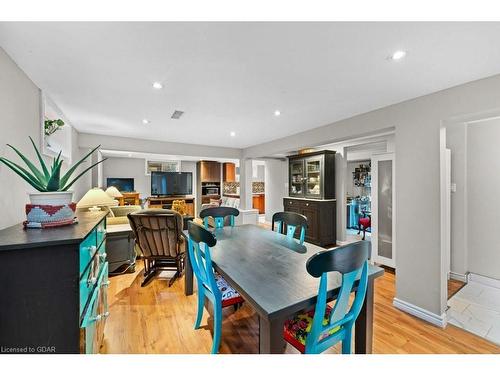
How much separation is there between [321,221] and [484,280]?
2296 millimetres

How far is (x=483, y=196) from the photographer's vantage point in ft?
9.02

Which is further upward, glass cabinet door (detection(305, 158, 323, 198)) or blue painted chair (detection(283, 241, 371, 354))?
glass cabinet door (detection(305, 158, 323, 198))

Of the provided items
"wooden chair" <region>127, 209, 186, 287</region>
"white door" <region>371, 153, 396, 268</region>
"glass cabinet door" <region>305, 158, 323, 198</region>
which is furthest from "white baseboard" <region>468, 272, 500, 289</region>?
"wooden chair" <region>127, 209, 186, 287</region>

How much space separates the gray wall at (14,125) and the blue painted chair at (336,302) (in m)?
1.88

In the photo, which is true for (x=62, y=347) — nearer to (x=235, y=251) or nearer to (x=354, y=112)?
(x=235, y=251)

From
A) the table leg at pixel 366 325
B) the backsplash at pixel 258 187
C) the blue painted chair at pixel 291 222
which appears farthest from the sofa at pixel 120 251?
the backsplash at pixel 258 187

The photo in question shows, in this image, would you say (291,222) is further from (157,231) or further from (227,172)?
(227,172)

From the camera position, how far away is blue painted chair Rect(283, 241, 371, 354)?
100 centimetres

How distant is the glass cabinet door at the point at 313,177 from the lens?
4.47 metres

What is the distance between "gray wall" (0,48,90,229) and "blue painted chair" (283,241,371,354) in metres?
1.88

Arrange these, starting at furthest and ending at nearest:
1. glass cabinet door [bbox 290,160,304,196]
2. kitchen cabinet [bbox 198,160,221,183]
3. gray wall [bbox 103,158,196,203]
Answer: kitchen cabinet [bbox 198,160,221,183] → gray wall [bbox 103,158,196,203] → glass cabinet door [bbox 290,160,304,196]

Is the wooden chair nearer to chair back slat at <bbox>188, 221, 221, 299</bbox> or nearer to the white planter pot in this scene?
chair back slat at <bbox>188, 221, 221, 299</bbox>
